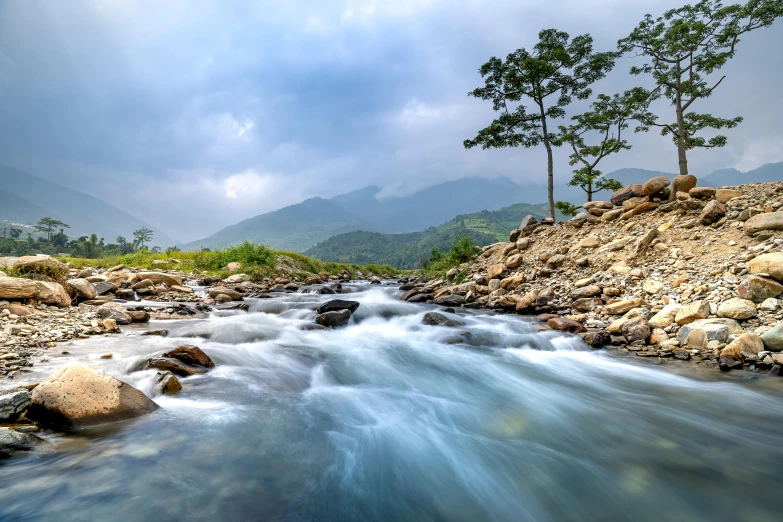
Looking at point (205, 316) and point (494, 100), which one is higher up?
point (494, 100)

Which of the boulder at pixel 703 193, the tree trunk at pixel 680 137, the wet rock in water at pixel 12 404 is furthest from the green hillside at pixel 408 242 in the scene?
the wet rock in water at pixel 12 404

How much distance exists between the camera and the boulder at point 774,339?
18.0 feet

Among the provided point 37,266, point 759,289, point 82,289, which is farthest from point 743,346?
point 37,266

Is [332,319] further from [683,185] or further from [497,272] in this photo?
[683,185]

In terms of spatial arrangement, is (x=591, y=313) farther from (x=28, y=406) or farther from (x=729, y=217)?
(x=28, y=406)

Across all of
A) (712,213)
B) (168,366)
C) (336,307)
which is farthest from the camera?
(336,307)

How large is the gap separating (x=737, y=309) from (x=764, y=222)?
318 cm

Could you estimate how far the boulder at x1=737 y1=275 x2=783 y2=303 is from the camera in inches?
247

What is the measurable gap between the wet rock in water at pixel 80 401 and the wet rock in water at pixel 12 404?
0.07 metres

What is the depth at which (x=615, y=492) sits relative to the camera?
123 inches

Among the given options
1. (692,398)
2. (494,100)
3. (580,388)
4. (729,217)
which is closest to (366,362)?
(580,388)

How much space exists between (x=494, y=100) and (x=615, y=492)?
22132mm

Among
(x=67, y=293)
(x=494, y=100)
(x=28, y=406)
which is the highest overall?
(x=494, y=100)

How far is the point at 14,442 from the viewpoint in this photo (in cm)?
300
